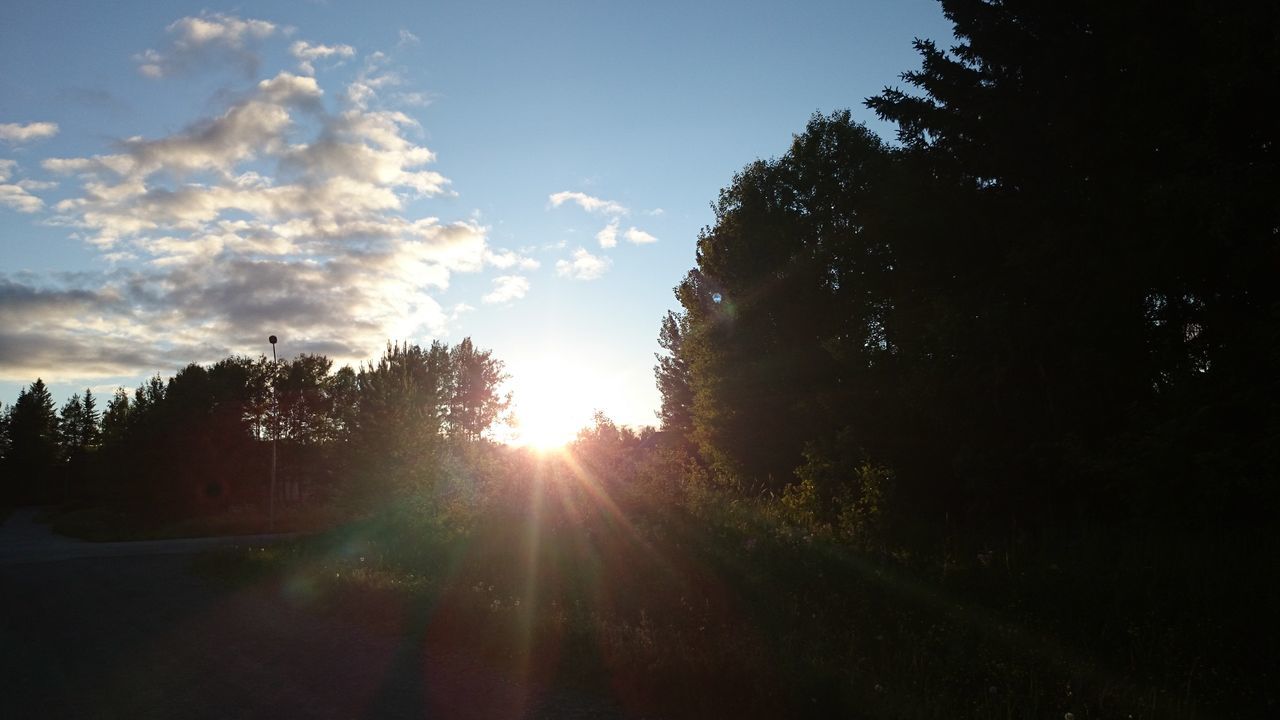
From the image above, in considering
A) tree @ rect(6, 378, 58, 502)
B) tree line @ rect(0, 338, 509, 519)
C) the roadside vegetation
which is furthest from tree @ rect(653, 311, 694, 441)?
tree @ rect(6, 378, 58, 502)

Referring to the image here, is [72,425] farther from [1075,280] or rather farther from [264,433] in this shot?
[1075,280]

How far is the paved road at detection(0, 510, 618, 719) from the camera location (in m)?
6.05

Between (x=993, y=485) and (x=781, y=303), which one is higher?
(x=781, y=303)

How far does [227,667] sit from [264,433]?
62864 mm

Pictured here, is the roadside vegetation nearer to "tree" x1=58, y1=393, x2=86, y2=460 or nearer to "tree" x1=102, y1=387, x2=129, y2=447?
"tree" x1=102, y1=387, x2=129, y2=447

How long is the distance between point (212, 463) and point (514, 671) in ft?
189

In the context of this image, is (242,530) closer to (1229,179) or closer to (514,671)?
(514,671)

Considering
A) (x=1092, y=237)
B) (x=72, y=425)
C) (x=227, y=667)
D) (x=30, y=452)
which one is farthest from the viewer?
(x=72, y=425)

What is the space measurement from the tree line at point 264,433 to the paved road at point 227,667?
37.5ft

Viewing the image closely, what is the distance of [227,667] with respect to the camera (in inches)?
295

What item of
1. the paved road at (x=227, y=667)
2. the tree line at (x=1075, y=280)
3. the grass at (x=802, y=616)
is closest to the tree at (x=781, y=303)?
the tree line at (x=1075, y=280)

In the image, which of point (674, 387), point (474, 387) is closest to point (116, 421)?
point (474, 387)

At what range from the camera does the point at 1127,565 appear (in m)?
8.83

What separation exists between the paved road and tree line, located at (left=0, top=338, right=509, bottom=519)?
11424 millimetres
